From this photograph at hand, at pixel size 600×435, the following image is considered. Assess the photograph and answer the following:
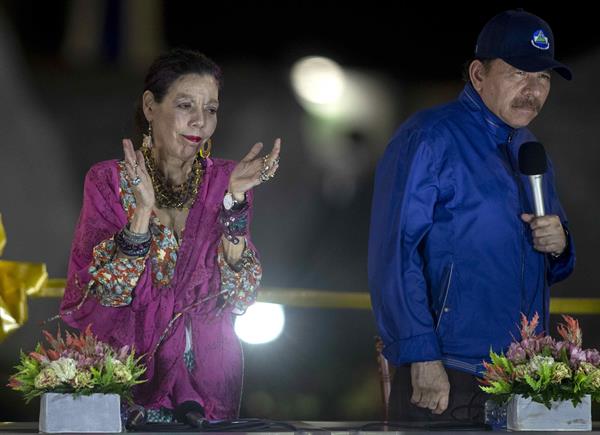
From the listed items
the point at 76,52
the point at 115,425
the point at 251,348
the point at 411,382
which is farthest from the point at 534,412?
the point at 76,52

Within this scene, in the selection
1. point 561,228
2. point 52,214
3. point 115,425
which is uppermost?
point 52,214

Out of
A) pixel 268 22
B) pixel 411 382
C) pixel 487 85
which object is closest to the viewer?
Result: pixel 411 382

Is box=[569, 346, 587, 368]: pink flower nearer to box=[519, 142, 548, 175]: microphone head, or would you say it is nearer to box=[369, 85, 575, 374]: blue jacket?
box=[369, 85, 575, 374]: blue jacket

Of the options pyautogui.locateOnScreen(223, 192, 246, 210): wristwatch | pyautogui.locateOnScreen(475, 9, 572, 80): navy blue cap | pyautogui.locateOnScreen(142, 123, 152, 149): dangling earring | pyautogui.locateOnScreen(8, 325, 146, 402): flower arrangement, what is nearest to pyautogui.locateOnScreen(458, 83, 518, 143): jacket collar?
pyautogui.locateOnScreen(475, 9, 572, 80): navy blue cap

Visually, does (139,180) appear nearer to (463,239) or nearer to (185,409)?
(185,409)

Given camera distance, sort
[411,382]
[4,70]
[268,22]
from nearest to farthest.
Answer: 1. [411,382]
2. [4,70]
3. [268,22]

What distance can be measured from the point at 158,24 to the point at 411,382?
3.11 metres

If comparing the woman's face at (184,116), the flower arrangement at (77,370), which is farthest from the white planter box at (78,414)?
the woman's face at (184,116)

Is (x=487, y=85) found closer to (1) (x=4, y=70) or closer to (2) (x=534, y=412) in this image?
(2) (x=534, y=412)

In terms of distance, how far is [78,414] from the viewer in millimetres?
2680

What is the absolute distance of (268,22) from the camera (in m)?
6.17

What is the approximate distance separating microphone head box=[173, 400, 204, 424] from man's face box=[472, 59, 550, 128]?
A: 3.65 ft

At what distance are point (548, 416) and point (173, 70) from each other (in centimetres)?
133

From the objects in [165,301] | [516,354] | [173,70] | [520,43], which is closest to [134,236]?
[165,301]
